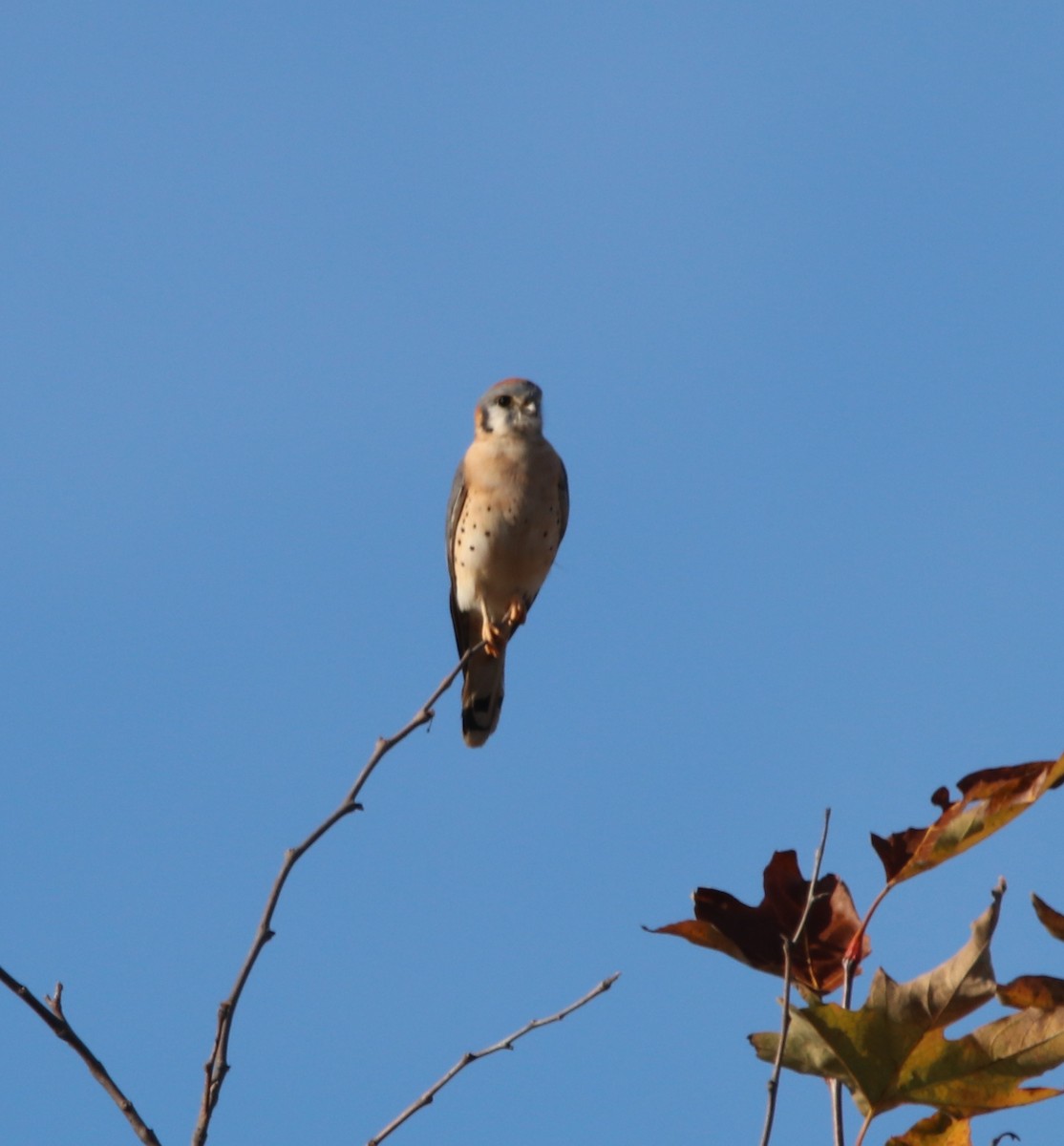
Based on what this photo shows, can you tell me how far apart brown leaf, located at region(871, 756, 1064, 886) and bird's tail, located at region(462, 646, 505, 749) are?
516 cm

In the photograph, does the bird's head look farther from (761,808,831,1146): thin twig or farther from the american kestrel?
(761,808,831,1146): thin twig

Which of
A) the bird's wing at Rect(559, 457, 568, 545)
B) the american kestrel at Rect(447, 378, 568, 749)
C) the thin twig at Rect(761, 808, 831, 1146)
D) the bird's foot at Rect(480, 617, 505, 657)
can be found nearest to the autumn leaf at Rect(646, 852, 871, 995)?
the thin twig at Rect(761, 808, 831, 1146)

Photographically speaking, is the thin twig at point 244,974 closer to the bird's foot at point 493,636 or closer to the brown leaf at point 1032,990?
the brown leaf at point 1032,990

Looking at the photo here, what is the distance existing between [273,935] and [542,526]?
15.1 feet

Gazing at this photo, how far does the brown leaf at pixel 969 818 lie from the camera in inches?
57.4

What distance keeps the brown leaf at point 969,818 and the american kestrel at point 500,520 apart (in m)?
4.45

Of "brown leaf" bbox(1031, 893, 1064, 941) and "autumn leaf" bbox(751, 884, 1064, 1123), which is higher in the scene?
"brown leaf" bbox(1031, 893, 1064, 941)

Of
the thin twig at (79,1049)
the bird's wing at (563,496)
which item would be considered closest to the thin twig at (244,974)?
the thin twig at (79,1049)

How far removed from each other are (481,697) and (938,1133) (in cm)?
523

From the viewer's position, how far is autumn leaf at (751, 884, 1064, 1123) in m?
1.45

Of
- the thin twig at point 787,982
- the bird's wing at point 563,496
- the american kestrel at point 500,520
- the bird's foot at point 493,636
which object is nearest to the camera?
the thin twig at point 787,982

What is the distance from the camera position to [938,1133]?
158 centimetres

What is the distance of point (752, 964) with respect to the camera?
1633 millimetres

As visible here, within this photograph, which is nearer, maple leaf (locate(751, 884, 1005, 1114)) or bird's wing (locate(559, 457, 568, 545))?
maple leaf (locate(751, 884, 1005, 1114))
